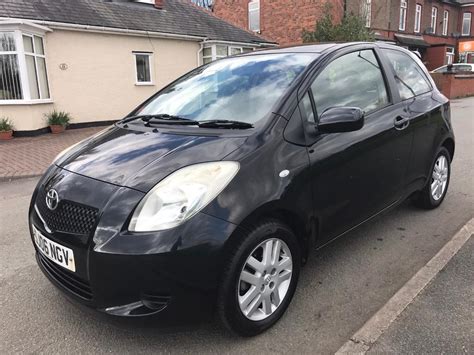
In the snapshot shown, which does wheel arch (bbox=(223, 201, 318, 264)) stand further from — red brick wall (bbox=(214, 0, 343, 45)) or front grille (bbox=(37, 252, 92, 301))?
red brick wall (bbox=(214, 0, 343, 45))

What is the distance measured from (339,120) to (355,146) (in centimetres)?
44

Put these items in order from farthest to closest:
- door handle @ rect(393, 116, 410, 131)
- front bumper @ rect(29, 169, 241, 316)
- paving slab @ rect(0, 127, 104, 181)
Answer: paving slab @ rect(0, 127, 104, 181) < door handle @ rect(393, 116, 410, 131) < front bumper @ rect(29, 169, 241, 316)

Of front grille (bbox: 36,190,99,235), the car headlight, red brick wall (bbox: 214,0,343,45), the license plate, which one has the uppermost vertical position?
red brick wall (bbox: 214,0,343,45)

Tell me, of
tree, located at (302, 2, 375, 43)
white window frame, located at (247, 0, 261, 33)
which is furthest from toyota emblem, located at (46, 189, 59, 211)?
white window frame, located at (247, 0, 261, 33)

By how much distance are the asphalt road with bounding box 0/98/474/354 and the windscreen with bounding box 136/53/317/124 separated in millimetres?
1341

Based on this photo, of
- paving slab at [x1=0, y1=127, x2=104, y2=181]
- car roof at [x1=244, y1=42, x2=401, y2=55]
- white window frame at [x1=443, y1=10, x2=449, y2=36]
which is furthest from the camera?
white window frame at [x1=443, y1=10, x2=449, y2=36]

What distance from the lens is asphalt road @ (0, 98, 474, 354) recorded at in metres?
2.47

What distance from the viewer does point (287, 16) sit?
23766 millimetres

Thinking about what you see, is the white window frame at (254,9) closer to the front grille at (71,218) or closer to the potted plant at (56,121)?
the potted plant at (56,121)

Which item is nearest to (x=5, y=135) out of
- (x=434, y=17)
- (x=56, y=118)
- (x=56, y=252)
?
(x=56, y=118)

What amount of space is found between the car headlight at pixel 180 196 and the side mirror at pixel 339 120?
80cm

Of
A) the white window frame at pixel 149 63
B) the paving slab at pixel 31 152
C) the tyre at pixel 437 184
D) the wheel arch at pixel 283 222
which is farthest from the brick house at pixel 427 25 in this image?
the wheel arch at pixel 283 222

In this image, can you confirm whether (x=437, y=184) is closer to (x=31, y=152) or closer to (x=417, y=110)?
(x=417, y=110)

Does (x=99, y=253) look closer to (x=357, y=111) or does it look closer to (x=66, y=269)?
(x=66, y=269)
